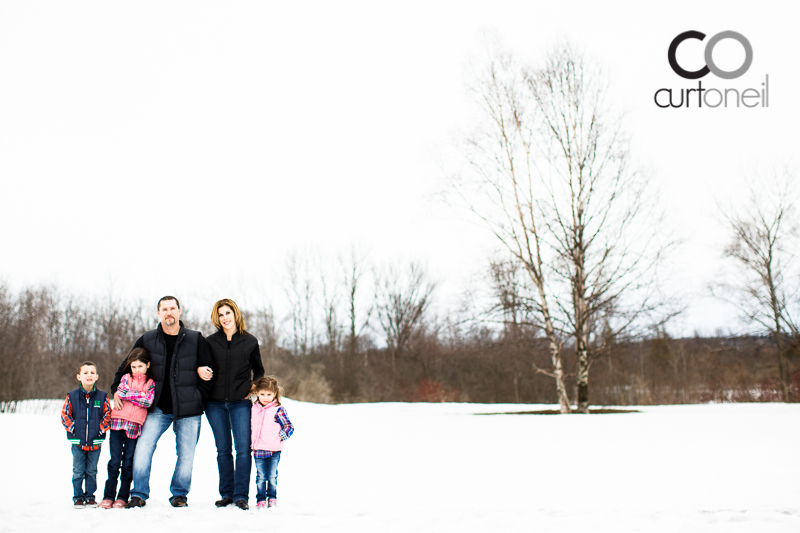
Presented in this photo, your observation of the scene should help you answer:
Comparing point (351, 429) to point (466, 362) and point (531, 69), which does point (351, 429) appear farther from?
point (466, 362)

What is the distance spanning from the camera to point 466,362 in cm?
3148

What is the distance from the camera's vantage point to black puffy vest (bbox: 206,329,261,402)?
16.9ft

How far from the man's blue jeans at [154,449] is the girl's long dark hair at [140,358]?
0.33 m

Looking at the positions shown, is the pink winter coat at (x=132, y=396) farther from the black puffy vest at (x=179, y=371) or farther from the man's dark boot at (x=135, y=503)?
the man's dark boot at (x=135, y=503)

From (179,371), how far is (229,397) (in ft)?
1.60

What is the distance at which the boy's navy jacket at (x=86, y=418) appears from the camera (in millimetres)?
4980

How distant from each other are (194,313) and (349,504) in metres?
27.6

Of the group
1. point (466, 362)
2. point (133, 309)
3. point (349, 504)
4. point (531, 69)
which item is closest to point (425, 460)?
point (349, 504)

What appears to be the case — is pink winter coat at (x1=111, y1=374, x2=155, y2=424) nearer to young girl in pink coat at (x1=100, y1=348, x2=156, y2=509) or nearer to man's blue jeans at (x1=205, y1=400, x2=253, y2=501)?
young girl in pink coat at (x1=100, y1=348, x2=156, y2=509)

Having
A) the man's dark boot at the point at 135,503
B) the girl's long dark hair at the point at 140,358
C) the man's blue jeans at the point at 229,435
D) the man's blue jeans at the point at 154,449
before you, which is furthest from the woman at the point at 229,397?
the man's dark boot at the point at 135,503

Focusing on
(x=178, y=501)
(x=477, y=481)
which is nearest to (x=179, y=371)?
(x=178, y=501)

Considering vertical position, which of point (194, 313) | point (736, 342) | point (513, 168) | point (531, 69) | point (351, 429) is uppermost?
point (531, 69)

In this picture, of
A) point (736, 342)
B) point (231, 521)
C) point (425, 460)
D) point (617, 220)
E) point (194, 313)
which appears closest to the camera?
point (231, 521)

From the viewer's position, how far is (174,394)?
16.5ft
